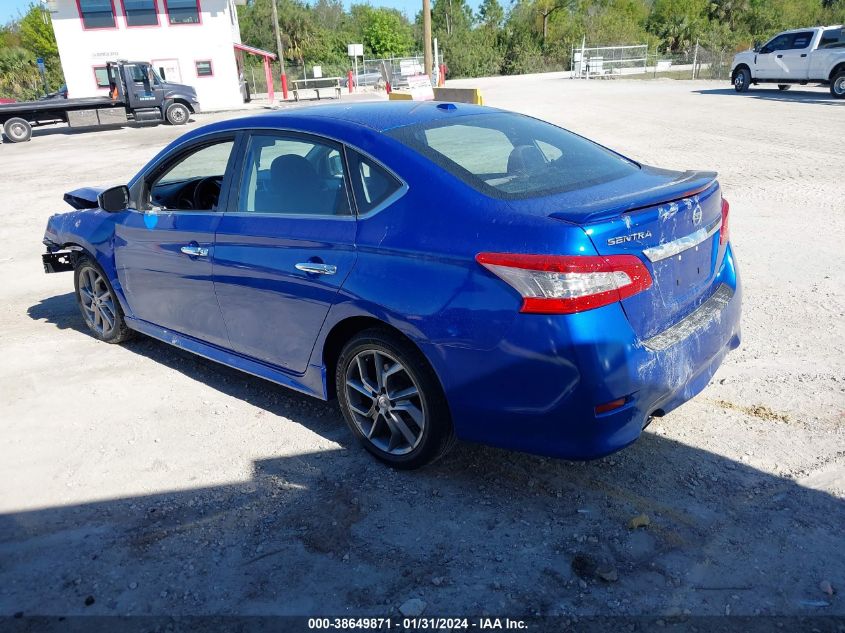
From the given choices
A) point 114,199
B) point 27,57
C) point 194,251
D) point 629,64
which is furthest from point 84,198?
point 27,57

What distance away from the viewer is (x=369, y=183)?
3.43 metres

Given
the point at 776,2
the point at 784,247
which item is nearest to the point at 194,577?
the point at 784,247

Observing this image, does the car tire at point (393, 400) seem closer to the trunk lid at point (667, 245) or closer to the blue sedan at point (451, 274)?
the blue sedan at point (451, 274)

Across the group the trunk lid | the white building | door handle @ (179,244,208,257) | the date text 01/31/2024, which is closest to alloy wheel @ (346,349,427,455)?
the date text 01/31/2024

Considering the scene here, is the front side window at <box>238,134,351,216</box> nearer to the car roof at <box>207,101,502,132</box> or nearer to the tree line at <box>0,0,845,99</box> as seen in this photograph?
the car roof at <box>207,101,502,132</box>

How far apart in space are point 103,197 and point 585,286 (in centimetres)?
349

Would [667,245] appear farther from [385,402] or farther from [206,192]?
[206,192]

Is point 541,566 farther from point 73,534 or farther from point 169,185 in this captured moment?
point 169,185

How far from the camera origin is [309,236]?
141 inches

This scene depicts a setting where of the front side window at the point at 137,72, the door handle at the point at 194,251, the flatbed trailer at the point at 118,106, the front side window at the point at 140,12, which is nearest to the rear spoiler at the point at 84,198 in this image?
the door handle at the point at 194,251

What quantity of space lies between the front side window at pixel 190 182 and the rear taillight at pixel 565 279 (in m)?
2.34

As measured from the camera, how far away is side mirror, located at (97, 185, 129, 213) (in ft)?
15.7

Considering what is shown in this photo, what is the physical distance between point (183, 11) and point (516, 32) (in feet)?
143

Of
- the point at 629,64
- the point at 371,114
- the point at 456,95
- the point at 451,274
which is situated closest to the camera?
the point at 451,274
